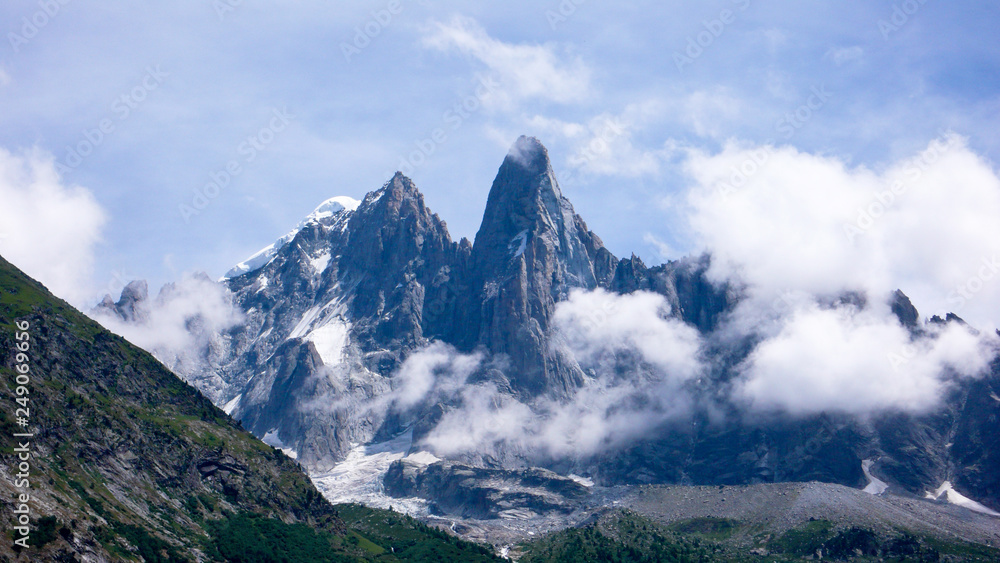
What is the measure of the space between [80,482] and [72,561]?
3310 centimetres

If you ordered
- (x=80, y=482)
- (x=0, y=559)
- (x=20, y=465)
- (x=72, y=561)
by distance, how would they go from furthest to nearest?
1. (x=80, y=482)
2. (x=20, y=465)
3. (x=72, y=561)
4. (x=0, y=559)

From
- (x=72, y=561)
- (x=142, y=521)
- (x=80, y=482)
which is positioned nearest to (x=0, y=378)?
(x=80, y=482)

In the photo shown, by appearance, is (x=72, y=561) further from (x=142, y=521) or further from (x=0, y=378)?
(x=0, y=378)

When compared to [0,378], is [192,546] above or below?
below

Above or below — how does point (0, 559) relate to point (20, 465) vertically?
below

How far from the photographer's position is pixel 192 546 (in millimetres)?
199125

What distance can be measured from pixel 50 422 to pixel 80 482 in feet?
63.1

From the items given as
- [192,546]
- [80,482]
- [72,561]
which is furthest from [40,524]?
[192,546]

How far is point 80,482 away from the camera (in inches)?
7382

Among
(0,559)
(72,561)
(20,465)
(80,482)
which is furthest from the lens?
(80,482)

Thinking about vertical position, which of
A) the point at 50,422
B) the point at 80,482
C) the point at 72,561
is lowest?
the point at 72,561

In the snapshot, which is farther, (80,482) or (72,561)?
(80,482)

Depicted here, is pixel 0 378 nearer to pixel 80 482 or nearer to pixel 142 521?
pixel 80 482

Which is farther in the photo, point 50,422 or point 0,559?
point 50,422
